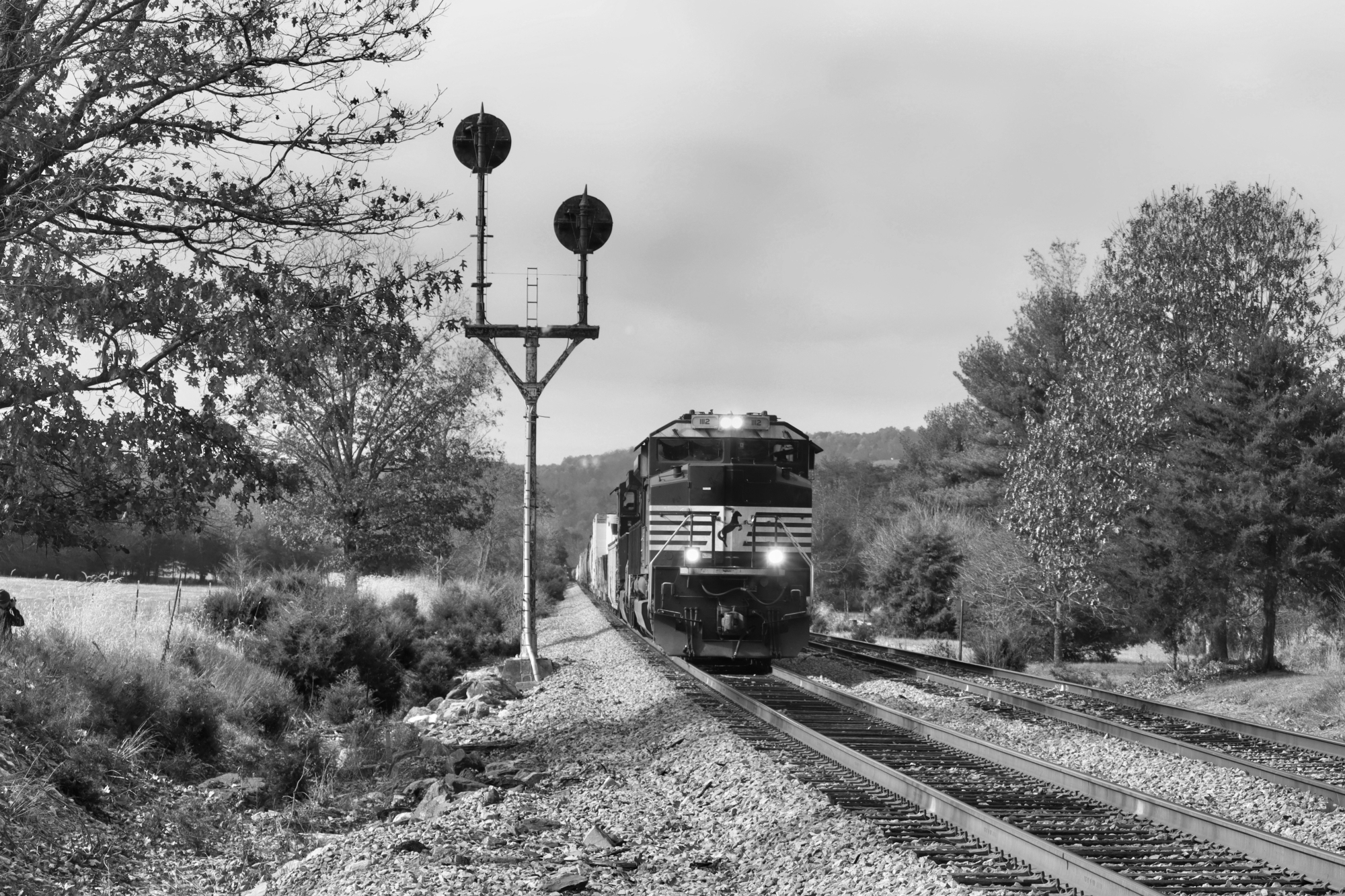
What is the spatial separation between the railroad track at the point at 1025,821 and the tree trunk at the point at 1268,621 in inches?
397

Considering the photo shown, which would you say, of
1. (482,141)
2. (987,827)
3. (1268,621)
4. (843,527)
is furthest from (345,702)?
(843,527)

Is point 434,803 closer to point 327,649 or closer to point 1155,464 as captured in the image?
point 327,649

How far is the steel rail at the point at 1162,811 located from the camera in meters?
6.08

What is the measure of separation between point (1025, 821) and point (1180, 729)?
19.1ft

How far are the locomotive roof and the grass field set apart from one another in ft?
25.4

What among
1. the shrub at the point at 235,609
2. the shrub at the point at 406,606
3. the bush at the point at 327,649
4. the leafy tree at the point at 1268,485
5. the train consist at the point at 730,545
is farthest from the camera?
the shrub at the point at 406,606

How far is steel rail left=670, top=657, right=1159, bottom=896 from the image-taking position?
5.64 meters

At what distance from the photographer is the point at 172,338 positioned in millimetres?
8953

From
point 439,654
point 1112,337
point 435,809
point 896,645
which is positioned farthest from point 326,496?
point 435,809

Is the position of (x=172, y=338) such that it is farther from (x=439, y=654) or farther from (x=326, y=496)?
(x=326, y=496)

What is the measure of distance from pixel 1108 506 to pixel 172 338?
19975 mm

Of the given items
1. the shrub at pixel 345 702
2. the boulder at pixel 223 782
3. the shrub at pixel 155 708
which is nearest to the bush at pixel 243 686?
the shrub at pixel 345 702

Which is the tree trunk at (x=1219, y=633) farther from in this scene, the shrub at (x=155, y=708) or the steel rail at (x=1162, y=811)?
the shrub at (x=155, y=708)

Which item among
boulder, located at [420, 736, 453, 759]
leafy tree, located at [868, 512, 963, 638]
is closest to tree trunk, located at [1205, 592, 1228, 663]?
leafy tree, located at [868, 512, 963, 638]
